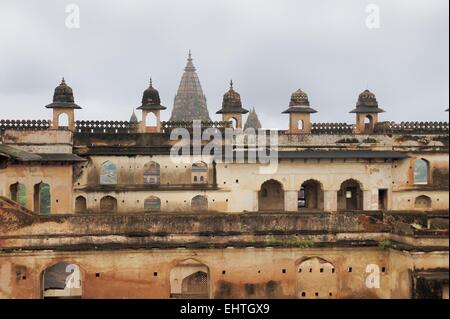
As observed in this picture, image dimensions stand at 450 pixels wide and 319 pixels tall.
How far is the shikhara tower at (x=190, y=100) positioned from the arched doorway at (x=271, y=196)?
2236 cm

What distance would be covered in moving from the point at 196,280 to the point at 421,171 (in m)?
12.3

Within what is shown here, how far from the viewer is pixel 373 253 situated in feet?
58.9

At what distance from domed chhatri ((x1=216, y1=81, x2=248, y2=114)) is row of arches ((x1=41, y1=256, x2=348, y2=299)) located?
7.51m

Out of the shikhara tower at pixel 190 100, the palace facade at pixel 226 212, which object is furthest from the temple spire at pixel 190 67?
the palace facade at pixel 226 212

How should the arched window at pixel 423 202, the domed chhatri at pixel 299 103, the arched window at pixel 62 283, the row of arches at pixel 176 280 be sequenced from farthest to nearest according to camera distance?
the domed chhatri at pixel 299 103 → the arched window at pixel 423 202 → the row of arches at pixel 176 280 → the arched window at pixel 62 283

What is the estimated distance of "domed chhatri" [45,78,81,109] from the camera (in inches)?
1053

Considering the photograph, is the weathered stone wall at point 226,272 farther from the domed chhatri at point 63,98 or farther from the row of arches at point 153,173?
the domed chhatri at point 63,98

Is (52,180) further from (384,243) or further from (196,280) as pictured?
(384,243)

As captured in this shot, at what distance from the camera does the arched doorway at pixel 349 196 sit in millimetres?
28484

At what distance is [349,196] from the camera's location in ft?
95.0

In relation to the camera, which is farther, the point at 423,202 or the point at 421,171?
the point at 421,171

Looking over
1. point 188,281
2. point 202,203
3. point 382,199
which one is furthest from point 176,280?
point 382,199

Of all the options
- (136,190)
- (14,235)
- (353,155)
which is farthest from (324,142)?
(14,235)

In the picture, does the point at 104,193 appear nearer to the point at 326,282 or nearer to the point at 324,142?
the point at 324,142
